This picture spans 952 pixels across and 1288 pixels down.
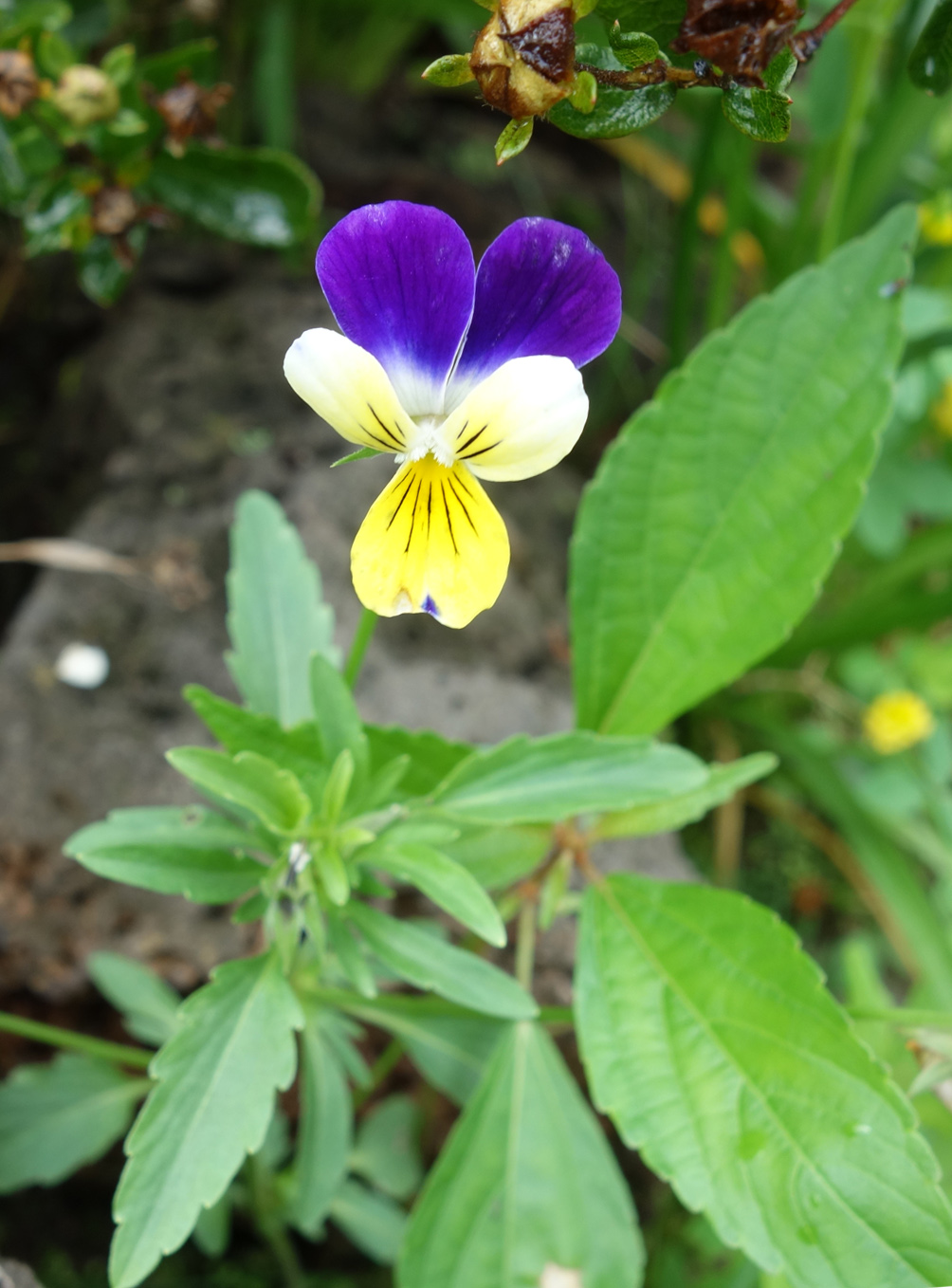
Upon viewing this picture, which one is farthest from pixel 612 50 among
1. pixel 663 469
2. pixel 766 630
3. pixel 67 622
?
pixel 67 622

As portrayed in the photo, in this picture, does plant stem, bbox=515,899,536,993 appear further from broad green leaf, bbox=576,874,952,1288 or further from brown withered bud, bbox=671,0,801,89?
brown withered bud, bbox=671,0,801,89

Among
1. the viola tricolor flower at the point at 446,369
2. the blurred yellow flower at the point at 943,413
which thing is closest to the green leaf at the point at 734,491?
the viola tricolor flower at the point at 446,369

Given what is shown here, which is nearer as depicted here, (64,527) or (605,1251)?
(605,1251)

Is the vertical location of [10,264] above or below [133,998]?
above

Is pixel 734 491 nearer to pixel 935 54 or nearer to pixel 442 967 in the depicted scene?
pixel 935 54

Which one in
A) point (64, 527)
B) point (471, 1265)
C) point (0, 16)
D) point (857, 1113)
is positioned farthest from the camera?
point (64, 527)

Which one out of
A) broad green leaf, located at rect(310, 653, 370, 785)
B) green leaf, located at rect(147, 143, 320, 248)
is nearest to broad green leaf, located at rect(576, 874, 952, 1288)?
broad green leaf, located at rect(310, 653, 370, 785)

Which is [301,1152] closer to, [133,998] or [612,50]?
[133,998]

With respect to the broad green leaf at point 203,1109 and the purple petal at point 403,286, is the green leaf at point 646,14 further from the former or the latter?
the broad green leaf at point 203,1109
